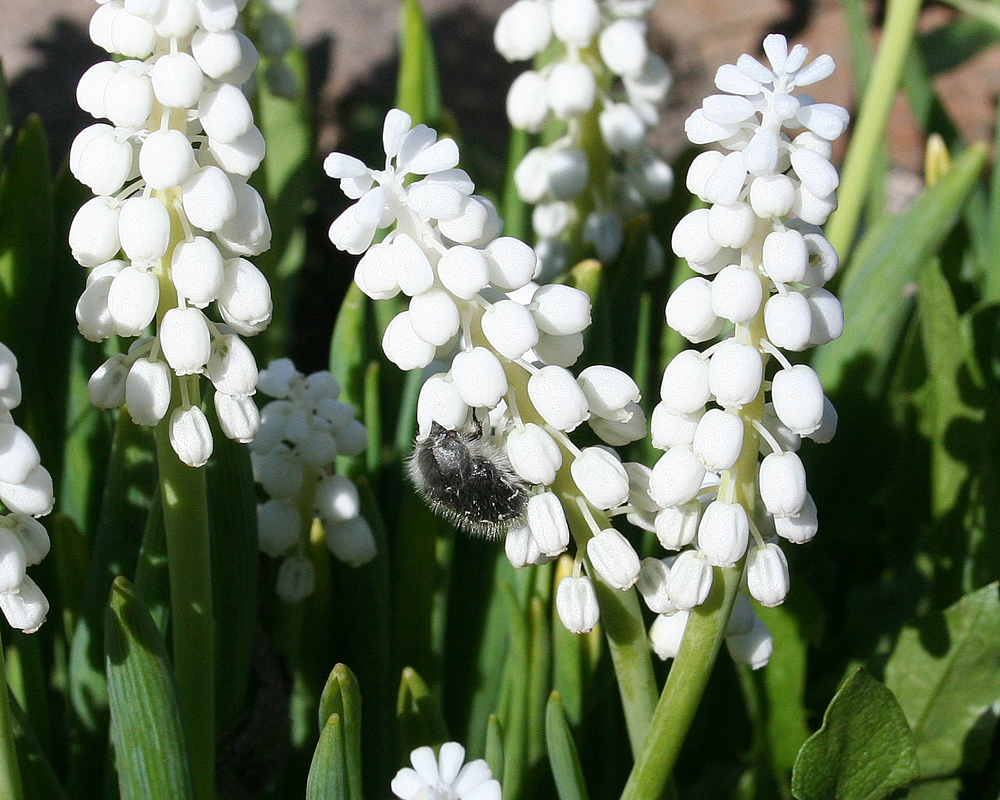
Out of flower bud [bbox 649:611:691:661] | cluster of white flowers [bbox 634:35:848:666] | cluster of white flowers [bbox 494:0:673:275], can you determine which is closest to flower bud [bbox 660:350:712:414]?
cluster of white flowers [bbox 634:35:848:666]

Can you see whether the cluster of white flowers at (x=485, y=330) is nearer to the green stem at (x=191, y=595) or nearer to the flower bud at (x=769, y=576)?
the flower bud at (x=769, y=576)

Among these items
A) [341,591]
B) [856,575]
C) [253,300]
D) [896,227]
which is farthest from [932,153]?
[253,300]

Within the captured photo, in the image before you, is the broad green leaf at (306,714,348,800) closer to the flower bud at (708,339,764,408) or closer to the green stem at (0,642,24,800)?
the green stem at (0,642,24,800)

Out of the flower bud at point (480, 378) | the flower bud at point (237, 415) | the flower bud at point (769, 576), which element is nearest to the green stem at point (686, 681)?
the flower bud at point (769, 576)

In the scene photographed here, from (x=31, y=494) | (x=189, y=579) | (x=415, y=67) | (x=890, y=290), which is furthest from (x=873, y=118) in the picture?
(x=31, y=494)

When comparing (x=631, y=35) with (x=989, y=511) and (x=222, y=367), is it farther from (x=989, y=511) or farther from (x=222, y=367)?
(x=222, y=367)

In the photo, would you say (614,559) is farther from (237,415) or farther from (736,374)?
(237,415)
